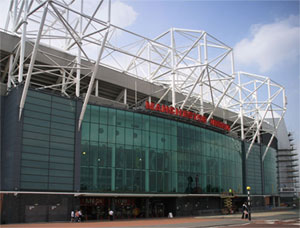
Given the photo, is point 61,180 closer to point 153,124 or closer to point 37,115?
point 37,115

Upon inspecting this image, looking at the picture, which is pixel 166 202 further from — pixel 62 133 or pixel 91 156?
pixel 62 133

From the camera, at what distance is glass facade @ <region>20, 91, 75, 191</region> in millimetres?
39250

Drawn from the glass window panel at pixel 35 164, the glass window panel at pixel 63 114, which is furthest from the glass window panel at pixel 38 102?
the glass window panel at pixel 35 164

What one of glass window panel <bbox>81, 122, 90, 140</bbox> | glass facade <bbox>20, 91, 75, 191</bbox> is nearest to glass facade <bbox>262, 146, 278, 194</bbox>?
glass window panel <bbox>81, 122, 90, 140</bbox>

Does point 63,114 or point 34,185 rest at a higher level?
point 63,114

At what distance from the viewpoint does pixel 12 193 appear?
3766 centimetres

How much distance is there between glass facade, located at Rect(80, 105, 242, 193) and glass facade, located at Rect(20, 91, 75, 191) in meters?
2.12

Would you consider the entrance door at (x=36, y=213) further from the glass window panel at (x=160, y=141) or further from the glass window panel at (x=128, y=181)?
the glass window panel at (x=160, y=141)

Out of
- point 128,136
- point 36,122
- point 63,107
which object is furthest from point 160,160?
point 36,122

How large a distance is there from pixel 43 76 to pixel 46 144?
13.6 m

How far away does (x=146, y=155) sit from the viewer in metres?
50.1

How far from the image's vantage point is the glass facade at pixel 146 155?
44938mm

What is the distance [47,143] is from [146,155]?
14.4m

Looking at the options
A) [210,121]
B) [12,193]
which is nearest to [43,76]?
[12,193]
